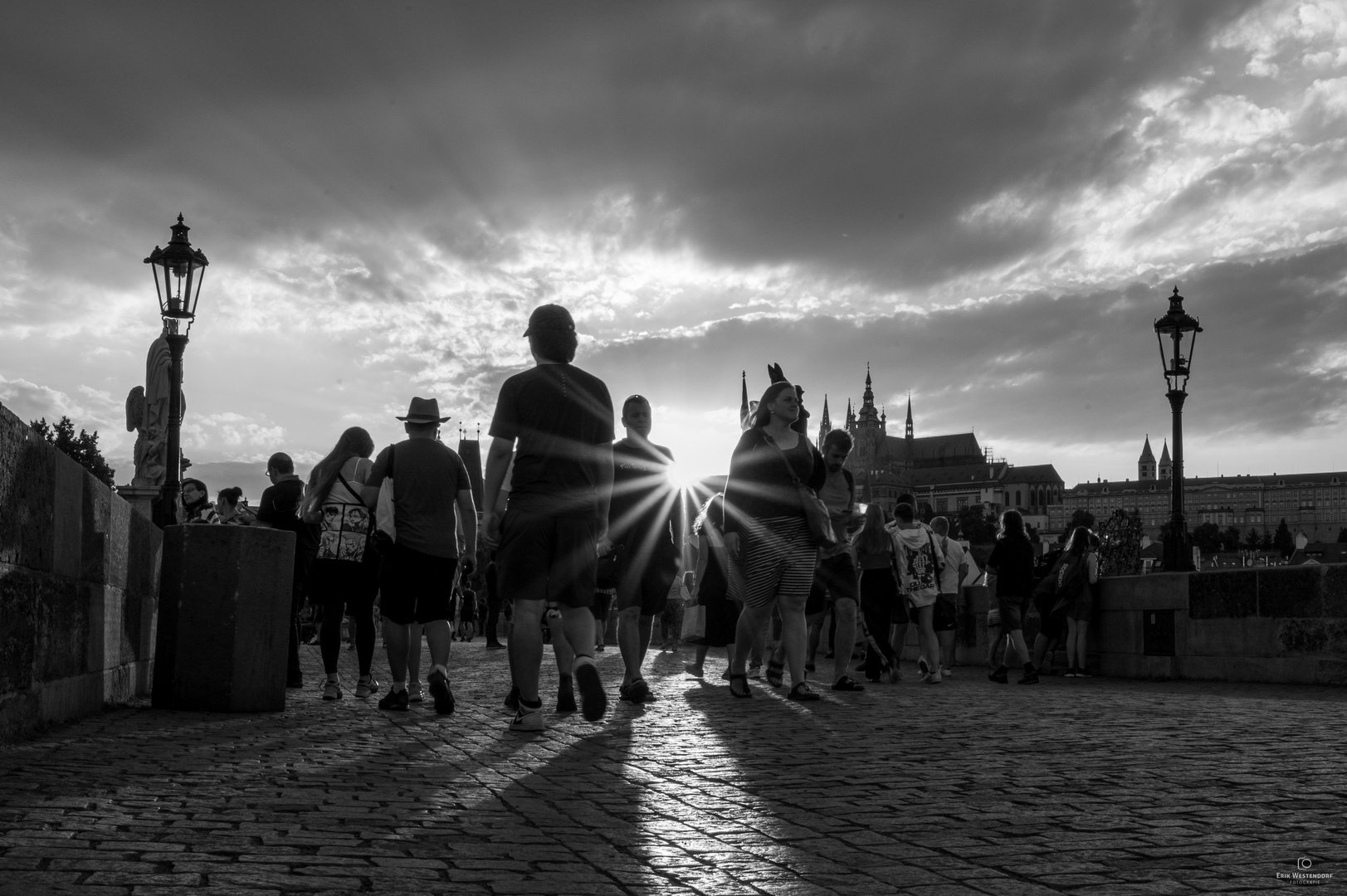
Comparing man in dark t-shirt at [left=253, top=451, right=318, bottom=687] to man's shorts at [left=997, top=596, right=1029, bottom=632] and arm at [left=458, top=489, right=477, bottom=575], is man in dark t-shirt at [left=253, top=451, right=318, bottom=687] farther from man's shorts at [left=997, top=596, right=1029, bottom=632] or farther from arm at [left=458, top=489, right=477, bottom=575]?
man's shorts at [left=997, top=596, right=1029, bottom=632]

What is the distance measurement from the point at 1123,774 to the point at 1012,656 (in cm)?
1012

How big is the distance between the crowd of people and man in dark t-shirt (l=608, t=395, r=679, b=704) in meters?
0.01

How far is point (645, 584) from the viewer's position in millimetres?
8688

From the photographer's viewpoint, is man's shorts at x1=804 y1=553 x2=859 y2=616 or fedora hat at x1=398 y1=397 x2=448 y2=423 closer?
fedora hat at x1=398 y1=397 x2=448 y2=423

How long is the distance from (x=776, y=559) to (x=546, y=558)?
236 centimetres

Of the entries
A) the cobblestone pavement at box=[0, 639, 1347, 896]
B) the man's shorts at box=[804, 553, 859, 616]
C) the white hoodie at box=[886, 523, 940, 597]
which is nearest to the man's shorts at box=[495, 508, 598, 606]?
the cobblestone pavement at box=[0, 639, 1347, 896]

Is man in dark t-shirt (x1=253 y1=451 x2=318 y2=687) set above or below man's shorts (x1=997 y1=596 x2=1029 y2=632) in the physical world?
above

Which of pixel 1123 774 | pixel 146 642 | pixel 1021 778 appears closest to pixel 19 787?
pixel 1021 778

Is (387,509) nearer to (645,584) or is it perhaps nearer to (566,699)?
(645,584)

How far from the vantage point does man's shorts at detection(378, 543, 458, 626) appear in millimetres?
7898

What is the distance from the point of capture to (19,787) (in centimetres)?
420

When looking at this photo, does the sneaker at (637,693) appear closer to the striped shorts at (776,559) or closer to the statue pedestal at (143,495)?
the striped shorts at (776,559)

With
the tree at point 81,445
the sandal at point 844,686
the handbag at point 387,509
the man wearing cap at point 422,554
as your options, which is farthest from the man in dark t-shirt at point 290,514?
the tree at point 81,445

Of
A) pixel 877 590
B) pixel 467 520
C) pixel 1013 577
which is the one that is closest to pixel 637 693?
pixel 467 520
